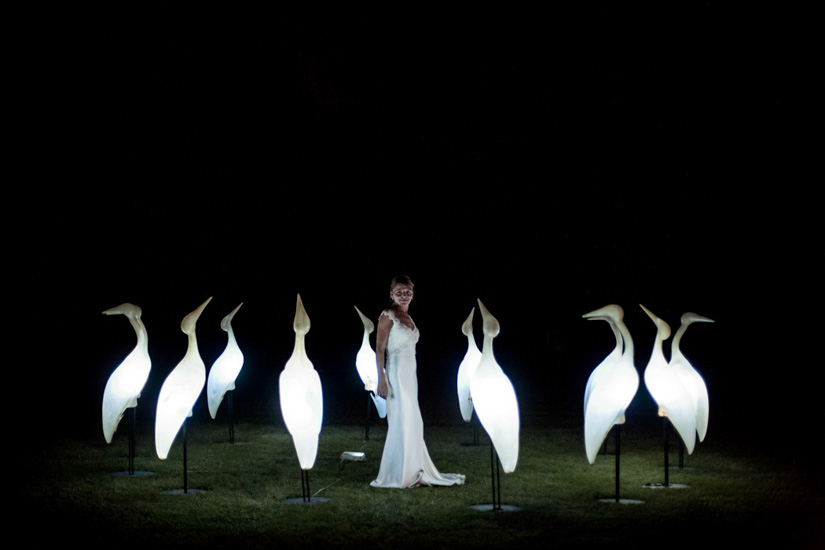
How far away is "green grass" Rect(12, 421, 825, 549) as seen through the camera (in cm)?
574

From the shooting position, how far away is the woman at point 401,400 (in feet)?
24.2

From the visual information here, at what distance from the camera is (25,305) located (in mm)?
21078

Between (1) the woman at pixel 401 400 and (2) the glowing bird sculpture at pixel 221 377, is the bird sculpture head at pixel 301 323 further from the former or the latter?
(2) the glowing bird sculpture at pixel 221 377

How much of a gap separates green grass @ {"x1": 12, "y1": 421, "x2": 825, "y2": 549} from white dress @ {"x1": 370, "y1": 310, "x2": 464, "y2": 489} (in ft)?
0.62

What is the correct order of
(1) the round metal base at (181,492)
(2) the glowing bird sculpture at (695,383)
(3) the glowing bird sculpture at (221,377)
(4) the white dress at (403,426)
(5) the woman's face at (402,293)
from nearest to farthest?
(1) the round metal base at (181,492), (4) the white dress at (403,426), (5) the woman's face at (402,293), (2) the glowing bird sculpture at (695,383), (3) the glowing bird sculpture at (221,377)

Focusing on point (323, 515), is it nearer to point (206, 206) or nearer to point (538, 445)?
point (538, 445)

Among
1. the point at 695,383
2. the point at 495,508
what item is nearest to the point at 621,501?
the point at 495,508

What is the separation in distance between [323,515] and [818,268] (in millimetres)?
17683

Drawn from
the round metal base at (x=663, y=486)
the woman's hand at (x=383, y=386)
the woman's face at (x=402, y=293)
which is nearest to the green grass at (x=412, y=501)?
the round metal base at (x=663, y=486)

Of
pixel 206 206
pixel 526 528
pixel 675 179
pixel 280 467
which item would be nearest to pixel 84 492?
pixel 280 467

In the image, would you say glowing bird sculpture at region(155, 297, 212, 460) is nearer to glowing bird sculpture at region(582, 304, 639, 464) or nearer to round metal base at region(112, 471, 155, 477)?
round metal base at region(112, 471, 155, 477)

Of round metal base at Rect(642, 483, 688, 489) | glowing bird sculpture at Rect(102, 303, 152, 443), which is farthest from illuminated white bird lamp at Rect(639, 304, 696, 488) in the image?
glowing bird sculpture at Rect(102, 303, 152, 443)

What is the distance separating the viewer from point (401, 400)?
24.4ft

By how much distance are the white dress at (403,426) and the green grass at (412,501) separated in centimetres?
19
